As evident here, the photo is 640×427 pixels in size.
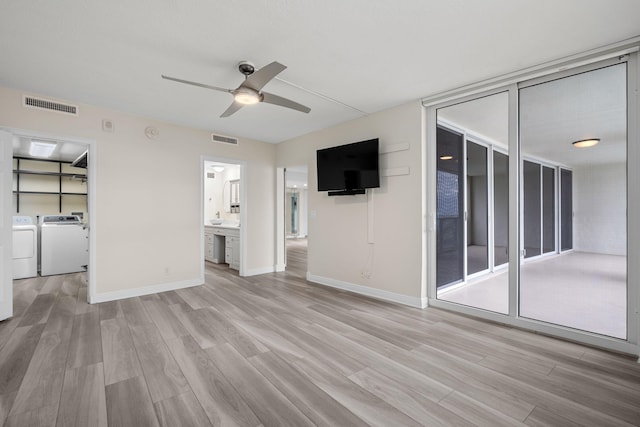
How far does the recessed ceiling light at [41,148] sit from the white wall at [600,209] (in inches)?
301

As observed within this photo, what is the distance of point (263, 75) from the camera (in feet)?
7.86

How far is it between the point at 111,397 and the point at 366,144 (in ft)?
12.1

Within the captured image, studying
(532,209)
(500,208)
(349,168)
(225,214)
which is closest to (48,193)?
(225,214)

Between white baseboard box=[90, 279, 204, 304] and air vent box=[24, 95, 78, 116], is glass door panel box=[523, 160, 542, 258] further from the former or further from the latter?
air vent box=[24, 95, 78, 116]

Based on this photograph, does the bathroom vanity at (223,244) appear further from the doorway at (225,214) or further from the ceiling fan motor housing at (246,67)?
the ceiling fan motor housing at (246,67)

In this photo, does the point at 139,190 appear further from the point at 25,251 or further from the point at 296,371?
the point at 296,371

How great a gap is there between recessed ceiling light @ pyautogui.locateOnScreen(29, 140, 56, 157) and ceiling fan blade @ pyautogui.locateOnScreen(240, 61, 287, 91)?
15.4ft

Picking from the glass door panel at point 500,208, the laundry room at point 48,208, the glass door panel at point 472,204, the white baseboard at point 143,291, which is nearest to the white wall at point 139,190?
the white baseboard at point 143,291

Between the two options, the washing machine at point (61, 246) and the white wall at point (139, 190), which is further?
the washing machine at point (61, 246)

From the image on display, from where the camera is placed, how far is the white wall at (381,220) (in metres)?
3.74

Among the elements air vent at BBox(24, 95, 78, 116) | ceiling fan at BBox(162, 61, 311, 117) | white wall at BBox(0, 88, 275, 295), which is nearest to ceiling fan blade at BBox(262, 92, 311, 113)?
ceiling fan at BBox(162, 61, 311, 117)

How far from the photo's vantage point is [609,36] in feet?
7.70

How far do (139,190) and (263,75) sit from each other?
304 centimetres

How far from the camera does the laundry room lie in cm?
533
